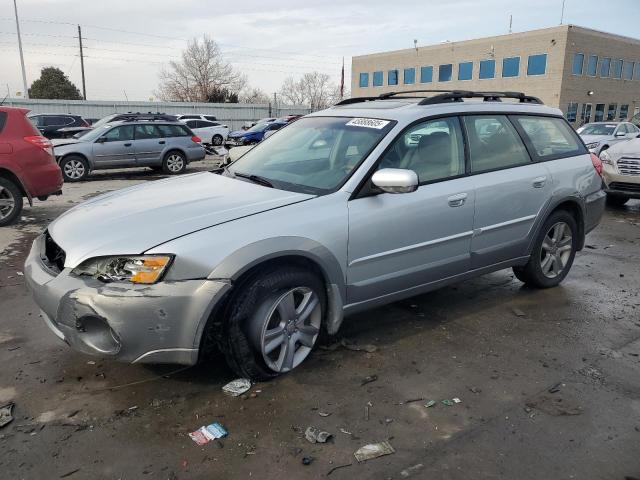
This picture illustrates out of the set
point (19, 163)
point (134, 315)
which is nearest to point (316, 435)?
point (134, 315)

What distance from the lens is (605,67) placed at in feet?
148

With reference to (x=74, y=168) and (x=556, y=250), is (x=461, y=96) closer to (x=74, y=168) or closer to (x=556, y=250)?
(x=556, y=250)

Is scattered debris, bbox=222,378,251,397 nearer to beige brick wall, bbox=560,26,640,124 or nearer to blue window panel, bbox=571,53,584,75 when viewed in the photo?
beige brick wall, bbox=560,26,640,124

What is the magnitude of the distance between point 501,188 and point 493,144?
400 millimetres

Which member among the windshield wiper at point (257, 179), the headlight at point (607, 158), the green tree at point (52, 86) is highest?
the green tree at point (52, 86)

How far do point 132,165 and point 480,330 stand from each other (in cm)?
1215

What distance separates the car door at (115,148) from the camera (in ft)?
44.5

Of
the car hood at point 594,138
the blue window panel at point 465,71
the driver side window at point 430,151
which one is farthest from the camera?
the blue window panel at point 465,71

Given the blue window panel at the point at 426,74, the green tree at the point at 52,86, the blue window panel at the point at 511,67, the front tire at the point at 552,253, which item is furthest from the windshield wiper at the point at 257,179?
the green tree at the point at 52,86

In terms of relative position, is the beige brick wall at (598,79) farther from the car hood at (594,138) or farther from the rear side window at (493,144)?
the rear side window at (493,144)

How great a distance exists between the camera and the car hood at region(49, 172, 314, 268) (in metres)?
2.94

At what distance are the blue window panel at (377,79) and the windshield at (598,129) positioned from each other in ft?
142

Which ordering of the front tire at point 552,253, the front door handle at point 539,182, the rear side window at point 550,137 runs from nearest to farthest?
the front door handle at point 539,182, the rear side window at point 550,137, the front tire at point 552,253

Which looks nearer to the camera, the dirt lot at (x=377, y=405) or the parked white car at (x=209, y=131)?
the dirt lot at (x=377, y=405)
